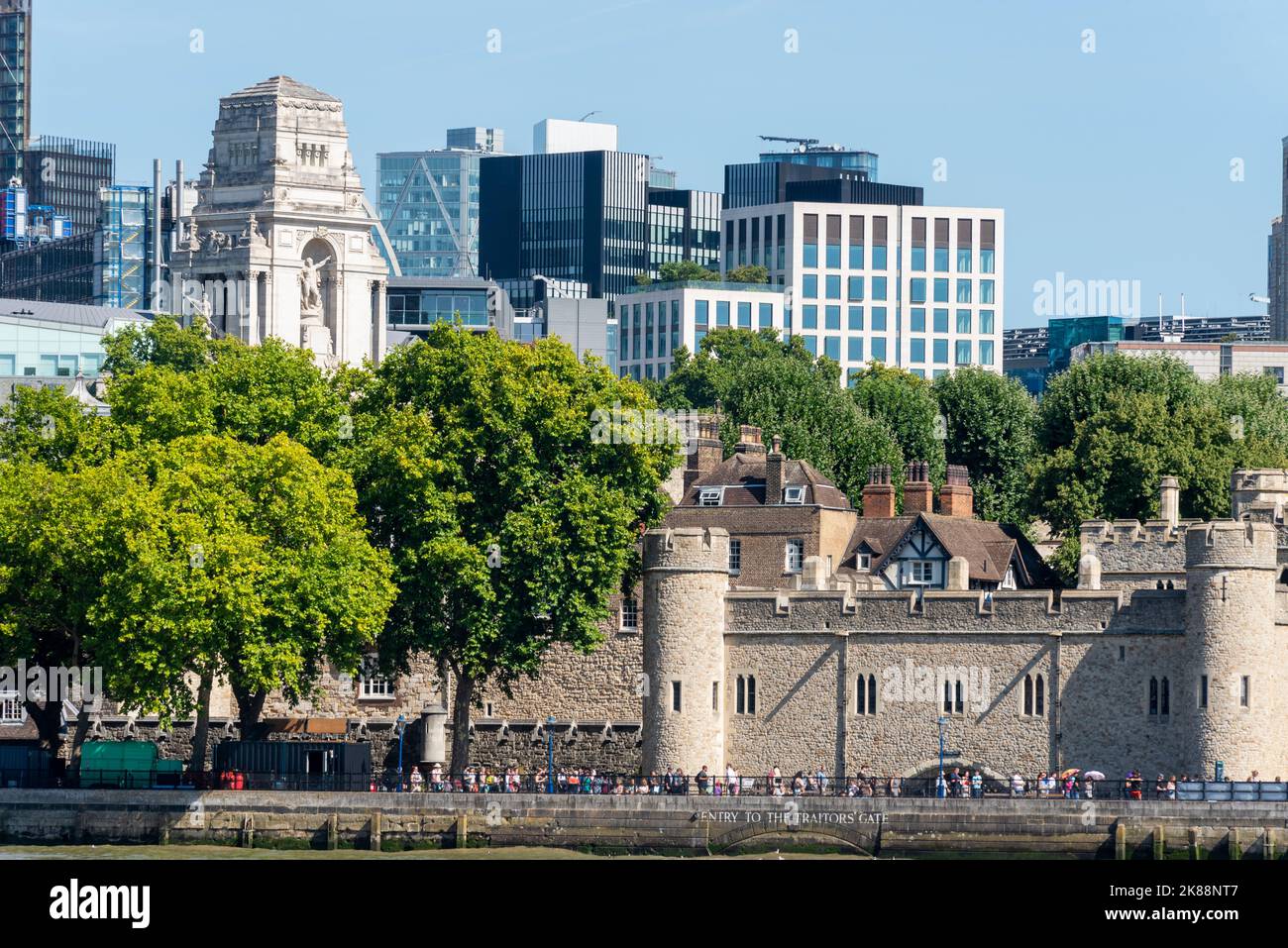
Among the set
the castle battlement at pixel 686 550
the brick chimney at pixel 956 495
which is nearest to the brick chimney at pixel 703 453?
the brick chimney at pixel 956 495

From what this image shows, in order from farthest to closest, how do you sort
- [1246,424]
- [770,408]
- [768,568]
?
[770,408] < [1246,424] < [768,568]

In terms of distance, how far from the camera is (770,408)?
4700 inches

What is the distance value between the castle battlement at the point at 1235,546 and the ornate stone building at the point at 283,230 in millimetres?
60157

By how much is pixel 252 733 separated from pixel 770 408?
118 feet

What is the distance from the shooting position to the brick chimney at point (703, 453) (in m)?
103

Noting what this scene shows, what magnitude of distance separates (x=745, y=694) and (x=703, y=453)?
1955 centimetres

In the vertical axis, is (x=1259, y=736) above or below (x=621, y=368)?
below

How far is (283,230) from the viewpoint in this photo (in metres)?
136

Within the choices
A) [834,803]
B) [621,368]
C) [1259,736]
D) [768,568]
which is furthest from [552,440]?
[621,368]

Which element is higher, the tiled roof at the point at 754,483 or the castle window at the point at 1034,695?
the tiled roof at the point at 754,483

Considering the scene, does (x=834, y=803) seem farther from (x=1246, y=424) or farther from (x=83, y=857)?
(x=1246, y=424)

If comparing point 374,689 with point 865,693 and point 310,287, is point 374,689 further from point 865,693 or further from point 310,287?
point 310,287

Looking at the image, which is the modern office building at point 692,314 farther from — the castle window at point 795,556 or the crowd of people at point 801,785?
the crowd of people at point 801,785

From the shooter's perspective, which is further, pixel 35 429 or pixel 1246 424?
pixel 1246 424
